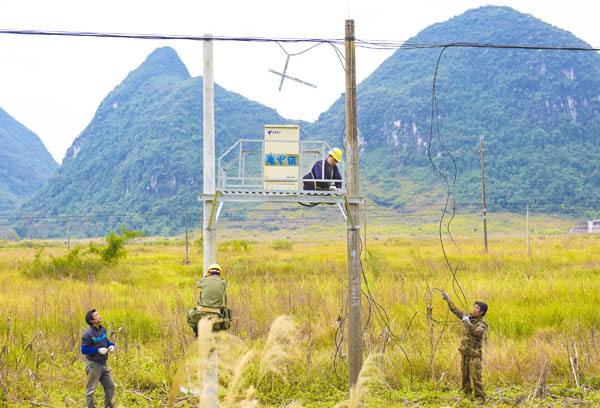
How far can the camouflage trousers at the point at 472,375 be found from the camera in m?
9.18

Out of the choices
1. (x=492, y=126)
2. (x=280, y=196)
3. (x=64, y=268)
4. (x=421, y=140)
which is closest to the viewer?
(x=280, y=196)

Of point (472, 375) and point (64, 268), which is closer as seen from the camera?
point (472, 375)

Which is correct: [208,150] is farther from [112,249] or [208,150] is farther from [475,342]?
[112,249]

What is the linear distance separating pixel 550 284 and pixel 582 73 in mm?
183805

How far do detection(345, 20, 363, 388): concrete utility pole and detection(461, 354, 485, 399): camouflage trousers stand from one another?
67.3 inches

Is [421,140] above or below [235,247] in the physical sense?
above

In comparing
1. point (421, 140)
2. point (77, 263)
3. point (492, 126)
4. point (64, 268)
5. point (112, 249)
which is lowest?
point (64, 268)

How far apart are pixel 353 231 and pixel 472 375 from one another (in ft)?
9.45

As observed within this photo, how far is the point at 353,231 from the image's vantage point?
30.4 feet

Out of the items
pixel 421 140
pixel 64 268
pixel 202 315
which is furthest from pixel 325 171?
pixel 421 140

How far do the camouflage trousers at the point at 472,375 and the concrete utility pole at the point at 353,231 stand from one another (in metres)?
1.71

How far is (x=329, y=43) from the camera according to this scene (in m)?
9.80

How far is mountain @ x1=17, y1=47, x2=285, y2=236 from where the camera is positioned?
441 feet

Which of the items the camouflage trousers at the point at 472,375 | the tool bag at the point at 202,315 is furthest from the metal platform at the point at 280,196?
the camouflage trousers at the point at 472,375
